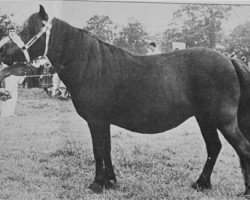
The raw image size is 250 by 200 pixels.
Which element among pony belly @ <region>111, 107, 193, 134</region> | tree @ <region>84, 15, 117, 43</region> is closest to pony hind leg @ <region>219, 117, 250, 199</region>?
pony belly @ <region>111, 107, 193, 134</region>

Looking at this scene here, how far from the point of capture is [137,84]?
218cm

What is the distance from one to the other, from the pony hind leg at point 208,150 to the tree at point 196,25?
0.71 metres

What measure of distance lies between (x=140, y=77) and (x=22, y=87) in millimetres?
1047

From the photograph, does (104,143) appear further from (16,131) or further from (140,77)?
(16,131)

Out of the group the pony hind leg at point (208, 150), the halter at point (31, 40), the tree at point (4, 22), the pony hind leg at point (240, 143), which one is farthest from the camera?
the tree at point (4, 22)

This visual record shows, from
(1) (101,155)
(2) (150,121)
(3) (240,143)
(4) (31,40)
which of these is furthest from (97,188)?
(4) (31,40)

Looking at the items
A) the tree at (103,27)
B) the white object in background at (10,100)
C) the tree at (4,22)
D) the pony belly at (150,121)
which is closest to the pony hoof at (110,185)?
the pony belly at (150,121)

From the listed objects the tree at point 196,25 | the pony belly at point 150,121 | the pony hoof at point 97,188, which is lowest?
the pony hoof at point 97,188

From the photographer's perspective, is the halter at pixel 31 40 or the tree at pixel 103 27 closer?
the halter at pixel 31 40

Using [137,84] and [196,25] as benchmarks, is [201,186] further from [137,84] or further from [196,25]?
[196,25]

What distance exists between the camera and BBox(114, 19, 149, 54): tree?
99.3 inches

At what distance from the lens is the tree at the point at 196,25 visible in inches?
101

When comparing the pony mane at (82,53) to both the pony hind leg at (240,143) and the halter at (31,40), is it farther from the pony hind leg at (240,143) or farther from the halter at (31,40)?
the pony hind leg at (240,143)

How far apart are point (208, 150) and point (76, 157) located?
1051 millimetres
